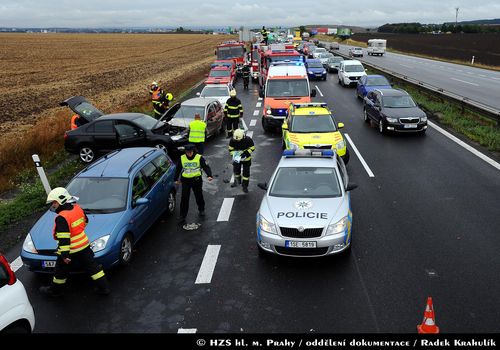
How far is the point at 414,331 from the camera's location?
583cm

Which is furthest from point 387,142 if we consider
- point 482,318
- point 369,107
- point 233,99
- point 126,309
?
point 126,309

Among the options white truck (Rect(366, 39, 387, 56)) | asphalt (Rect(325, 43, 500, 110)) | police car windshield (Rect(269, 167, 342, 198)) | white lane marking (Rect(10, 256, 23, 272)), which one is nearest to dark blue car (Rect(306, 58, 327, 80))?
asphalt (Rect(325, 43, 500, 110))

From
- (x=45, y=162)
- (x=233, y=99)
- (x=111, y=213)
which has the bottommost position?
(x=45, y=162)

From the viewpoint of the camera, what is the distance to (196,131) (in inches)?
488

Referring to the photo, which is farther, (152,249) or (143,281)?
(152,249)

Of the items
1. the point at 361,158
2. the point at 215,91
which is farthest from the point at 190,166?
the point at 215,91

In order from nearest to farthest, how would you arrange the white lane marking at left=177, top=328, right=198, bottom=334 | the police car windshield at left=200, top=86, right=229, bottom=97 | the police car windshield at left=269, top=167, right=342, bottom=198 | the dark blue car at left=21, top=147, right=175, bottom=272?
the white lane marking at left=177, top=328, right=198, bottom=334, the dark blue car at left=21, top=147, right=175, bottom=272, the police car windshield at left=269, top=167, right=342, bottom=198, the police car windshield at left=200, top=86, right=229, bottom=97

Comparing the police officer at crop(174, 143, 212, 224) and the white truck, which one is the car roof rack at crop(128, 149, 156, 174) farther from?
the white truck

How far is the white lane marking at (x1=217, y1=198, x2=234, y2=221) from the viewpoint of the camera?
9.90m

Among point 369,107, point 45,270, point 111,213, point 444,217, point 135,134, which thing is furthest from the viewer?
point 369,107

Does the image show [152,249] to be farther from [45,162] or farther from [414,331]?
[45,162]

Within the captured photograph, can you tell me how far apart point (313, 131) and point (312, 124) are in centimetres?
37

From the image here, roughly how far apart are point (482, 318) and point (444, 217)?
3.72 metres

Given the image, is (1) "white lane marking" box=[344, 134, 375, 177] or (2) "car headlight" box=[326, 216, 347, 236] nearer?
(2) "car headlight" box=[326, 216, 347, 236]
